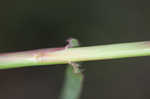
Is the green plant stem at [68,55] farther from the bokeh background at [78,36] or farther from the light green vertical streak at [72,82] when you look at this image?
the bokeh background at [78,36]

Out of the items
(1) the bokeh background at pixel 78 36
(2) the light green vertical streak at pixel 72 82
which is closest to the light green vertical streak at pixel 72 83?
(2) the light green vertical streak at pixel 72 82

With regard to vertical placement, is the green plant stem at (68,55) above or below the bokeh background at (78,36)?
below

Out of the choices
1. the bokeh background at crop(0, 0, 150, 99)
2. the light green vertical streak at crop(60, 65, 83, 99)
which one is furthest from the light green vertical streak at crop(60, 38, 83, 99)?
the bokeh background at crop(0, 0, 150, 99)

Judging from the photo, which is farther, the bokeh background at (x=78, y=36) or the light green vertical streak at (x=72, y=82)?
the bokeh background at (x=78, y=36)

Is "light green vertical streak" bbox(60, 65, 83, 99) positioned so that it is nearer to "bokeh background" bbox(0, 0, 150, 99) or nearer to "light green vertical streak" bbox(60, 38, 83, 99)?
"light green vertical streak" bbox(60, 38, 83, 99)

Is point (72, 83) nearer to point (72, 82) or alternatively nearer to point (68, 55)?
point (72, 82)

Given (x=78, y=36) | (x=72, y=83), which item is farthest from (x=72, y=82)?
(x=78, y=36)

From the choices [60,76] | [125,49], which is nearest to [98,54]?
[125,49]
